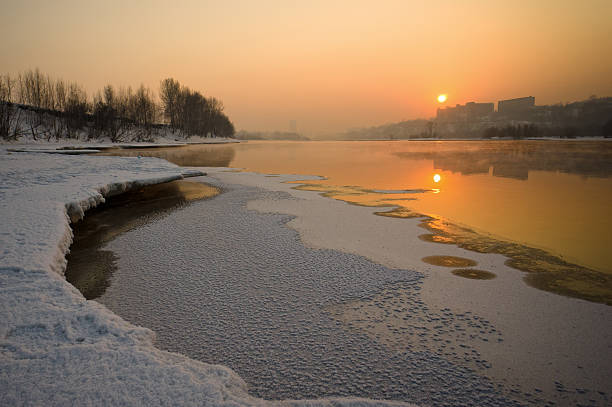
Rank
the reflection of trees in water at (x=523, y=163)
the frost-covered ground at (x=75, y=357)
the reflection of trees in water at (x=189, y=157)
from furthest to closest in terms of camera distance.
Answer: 1. the reflection of trees in water at (x=189, y=157)
2. the reflection of trees in water at (x=523, y=163)
3. the frost-covered ground at (x=75, y=357)

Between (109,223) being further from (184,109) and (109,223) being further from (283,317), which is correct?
(184,109)

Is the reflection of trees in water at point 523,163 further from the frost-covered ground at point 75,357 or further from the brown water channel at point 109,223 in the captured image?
the frost-covered ground at point 75,357

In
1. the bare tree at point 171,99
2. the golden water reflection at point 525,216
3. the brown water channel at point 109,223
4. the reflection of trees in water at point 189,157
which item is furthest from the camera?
the bare tree at point 171,99

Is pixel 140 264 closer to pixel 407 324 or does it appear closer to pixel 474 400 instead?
pixel 407 324

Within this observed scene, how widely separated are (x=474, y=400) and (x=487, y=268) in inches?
115

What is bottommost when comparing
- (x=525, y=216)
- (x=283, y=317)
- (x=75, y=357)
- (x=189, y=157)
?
(x=283, y=317)

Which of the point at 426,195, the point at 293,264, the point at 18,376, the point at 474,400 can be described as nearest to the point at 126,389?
the point at 18,376

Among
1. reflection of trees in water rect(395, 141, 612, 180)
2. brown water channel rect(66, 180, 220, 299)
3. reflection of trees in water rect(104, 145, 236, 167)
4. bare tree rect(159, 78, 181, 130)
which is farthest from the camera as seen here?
bare tree rect(159, 78, 181, 130)

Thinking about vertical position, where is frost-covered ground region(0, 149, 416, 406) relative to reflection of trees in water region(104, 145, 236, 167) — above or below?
below

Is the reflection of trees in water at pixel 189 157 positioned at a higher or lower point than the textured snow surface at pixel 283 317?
higher

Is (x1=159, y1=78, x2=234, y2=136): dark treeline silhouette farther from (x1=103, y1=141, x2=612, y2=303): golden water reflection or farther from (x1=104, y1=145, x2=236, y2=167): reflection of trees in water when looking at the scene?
(x1=103, y1=141, x2=612, y2=303): golden water reflection

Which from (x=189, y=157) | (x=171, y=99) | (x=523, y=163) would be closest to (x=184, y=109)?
(x=171, y=99)

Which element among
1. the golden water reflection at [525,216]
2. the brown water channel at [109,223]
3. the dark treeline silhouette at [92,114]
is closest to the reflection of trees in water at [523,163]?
the golden water reflection at [525,216]

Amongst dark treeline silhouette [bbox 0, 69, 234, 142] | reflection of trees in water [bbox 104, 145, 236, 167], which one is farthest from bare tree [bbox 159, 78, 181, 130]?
reflection of trees in water [bbox 104, 145, 236, 167]
